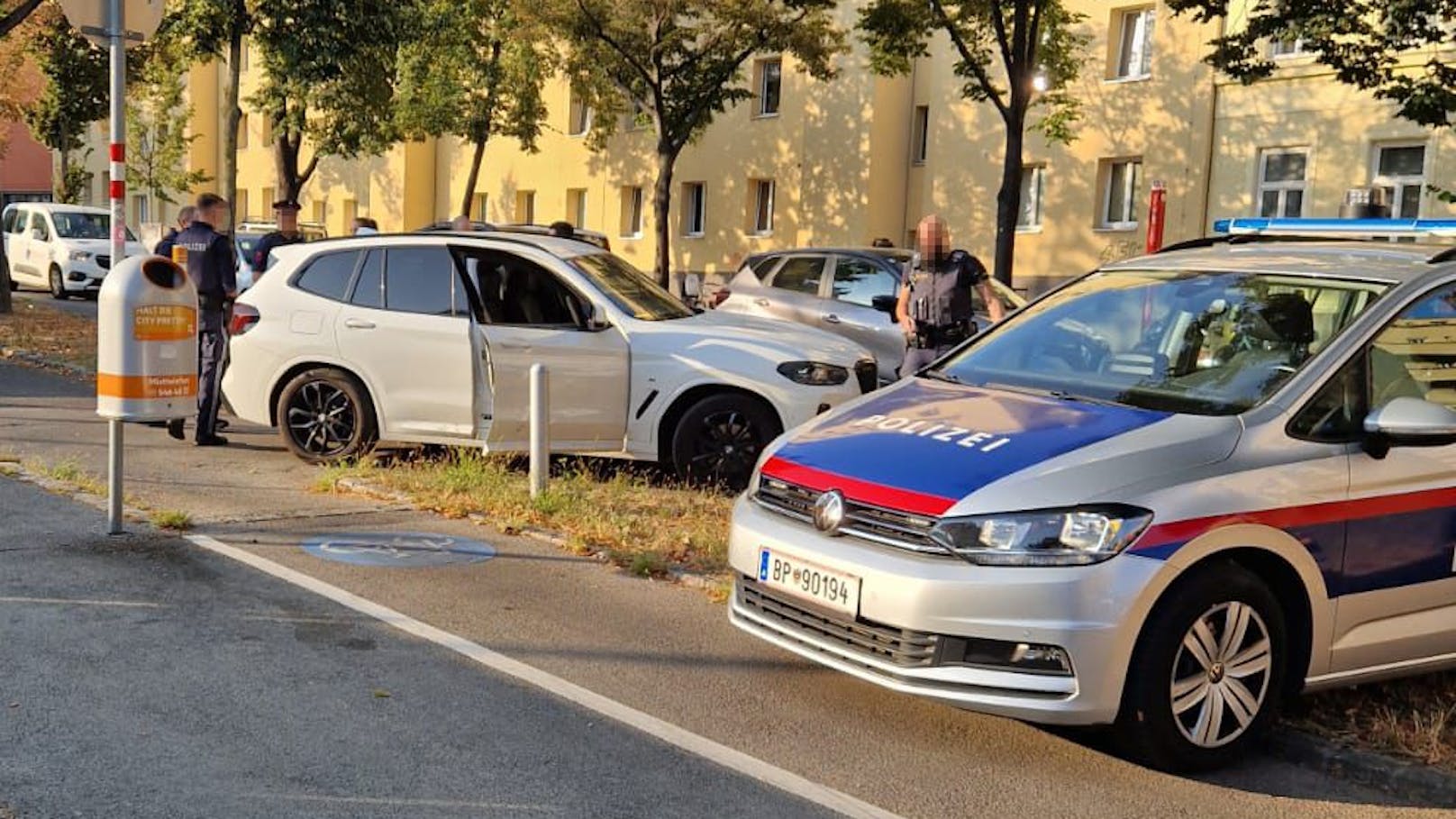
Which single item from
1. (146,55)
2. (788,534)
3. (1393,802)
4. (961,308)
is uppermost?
(146,55)

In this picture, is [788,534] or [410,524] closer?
[788,534]

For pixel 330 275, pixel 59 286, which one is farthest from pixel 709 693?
pixel 59 286

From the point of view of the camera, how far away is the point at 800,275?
14.5m

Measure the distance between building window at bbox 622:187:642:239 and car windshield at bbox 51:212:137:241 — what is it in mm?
13401

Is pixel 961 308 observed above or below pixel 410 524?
above

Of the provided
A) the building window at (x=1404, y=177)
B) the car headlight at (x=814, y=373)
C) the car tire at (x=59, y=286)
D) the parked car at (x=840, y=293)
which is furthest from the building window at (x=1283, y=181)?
the car tire at (x=59, y=286)

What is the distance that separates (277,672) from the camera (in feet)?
16.9

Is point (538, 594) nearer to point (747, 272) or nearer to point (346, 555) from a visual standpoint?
point (346, 555)

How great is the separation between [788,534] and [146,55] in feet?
79.1

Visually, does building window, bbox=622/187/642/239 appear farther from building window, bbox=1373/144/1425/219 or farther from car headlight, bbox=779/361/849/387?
car headlight, bbox=779/361/849/387

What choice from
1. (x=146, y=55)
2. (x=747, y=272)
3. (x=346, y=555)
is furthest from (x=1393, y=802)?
(x=146, y=55)

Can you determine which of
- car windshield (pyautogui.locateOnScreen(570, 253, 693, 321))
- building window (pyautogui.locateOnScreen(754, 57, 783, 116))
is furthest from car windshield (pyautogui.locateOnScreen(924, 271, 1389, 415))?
building window (pyautogui.locateOnScreen(754, 57, 783, 116))

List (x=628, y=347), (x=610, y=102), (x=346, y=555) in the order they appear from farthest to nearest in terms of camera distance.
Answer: (x=610, y=102) < (x=628, y=347) < (x=346, y=555)

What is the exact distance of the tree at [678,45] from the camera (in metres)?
25.7
